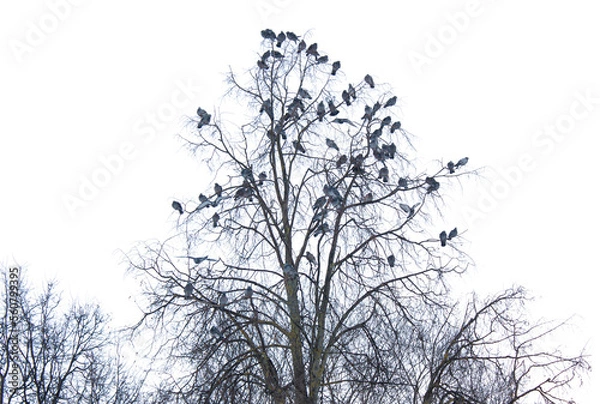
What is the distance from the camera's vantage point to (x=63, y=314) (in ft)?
70.1

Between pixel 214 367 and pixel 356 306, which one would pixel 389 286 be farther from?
pixel 214 367

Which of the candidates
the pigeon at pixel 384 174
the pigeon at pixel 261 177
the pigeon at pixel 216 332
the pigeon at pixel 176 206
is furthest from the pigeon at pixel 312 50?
the pigeon at pixel 216 332

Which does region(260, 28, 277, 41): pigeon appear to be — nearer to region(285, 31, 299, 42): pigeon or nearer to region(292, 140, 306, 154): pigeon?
region(285, 31, 299, 42): pigeon

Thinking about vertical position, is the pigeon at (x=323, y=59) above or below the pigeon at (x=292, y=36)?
below

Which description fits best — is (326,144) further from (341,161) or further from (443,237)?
(443,237)

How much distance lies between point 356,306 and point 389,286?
53 centimetres

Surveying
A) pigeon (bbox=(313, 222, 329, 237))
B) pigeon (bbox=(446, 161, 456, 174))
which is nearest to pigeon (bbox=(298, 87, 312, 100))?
pigeon (bbox=(313, 222, 329, 237))

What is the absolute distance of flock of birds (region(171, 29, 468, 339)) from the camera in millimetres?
8688

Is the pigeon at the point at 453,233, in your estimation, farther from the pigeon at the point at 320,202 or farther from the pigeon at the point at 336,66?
the pigeon at the point at 336,66

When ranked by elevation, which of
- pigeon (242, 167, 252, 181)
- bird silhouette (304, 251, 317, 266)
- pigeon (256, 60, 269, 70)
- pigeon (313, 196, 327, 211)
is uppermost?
pigeon (256, 60, 269, 70)

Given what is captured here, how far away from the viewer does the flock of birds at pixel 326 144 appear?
869 cm

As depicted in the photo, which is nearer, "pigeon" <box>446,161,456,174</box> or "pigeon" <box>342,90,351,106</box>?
"pigeon" <box>446,161,456,174</box>

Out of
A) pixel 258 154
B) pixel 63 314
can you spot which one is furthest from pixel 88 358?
pixel 258 154

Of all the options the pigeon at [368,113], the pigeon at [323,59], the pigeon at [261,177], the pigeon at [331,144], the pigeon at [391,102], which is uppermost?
the pigeon at [323,59]
